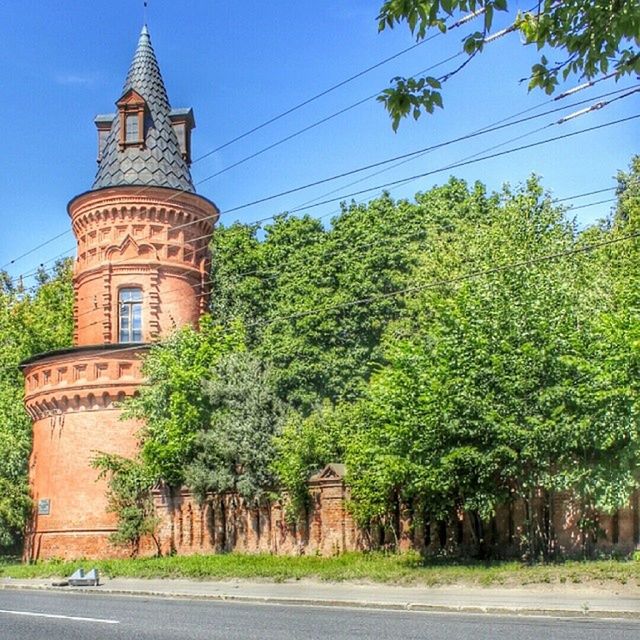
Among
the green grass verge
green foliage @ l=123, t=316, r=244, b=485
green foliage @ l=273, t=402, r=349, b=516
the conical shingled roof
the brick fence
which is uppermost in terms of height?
the conical shingled roof

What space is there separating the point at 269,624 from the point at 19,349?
33.9m

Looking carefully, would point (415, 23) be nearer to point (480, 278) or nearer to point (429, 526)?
point (480, 278)

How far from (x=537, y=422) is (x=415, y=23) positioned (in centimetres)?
1649

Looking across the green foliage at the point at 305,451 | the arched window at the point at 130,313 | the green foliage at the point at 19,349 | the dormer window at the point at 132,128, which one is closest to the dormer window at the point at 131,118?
the dormer window at the point at 132,128

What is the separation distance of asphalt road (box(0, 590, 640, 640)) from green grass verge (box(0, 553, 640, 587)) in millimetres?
3987

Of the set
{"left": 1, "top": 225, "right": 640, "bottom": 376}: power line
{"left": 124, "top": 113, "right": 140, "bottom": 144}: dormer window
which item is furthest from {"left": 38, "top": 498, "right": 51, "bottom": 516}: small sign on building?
{"left": 124, "top": 113, "right": 140, "bottom": 144}: dormer window

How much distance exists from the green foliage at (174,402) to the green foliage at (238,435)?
0.41 metres

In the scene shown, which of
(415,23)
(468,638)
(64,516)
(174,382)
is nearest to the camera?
(415,23)

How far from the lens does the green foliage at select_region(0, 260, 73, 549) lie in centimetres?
3884

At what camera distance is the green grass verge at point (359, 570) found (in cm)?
2017

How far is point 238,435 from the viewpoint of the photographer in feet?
103

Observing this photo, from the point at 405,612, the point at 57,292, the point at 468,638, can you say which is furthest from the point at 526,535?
the point at 57,292

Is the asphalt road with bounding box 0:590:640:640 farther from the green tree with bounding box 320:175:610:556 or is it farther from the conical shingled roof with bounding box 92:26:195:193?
the conical shingled roof with bounding box 92:26:195:193

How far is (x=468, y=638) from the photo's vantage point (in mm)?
12734
